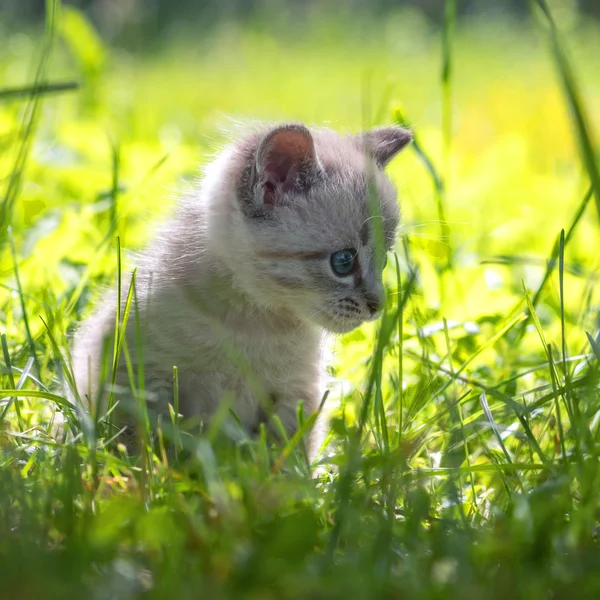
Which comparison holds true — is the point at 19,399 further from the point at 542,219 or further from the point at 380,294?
the point at 542,219

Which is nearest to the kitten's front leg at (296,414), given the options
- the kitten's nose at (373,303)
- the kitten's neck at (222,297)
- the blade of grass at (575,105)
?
the kitten's neck at (222,297)

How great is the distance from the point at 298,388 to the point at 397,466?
78 cm

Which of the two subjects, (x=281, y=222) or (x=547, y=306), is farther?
(x=547, y=306)

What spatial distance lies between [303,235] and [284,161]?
208mm

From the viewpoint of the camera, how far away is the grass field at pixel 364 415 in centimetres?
128

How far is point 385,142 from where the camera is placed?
2.48 metres

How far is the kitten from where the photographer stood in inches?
86.8

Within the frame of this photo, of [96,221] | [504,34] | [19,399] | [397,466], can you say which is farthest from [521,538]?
[504,34]

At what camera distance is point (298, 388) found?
2.38 metres

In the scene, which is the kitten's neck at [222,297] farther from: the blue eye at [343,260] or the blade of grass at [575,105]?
the blade of grass at [575,105]

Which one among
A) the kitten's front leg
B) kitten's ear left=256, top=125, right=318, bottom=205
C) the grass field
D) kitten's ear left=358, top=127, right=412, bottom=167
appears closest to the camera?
the grass field

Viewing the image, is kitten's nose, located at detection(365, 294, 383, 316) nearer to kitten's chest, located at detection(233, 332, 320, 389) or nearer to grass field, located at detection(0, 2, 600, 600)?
grass field, located at detection(0, 2, 600, 600)

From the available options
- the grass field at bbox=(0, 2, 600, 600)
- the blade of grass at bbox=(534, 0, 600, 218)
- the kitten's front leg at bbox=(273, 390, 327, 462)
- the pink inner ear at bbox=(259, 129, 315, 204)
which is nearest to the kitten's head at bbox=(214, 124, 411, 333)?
the pink inner ear at bbox=(259, 129, 315, 204)

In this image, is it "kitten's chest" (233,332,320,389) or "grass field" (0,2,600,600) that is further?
"kitten's chest" (233,332,320,389)
